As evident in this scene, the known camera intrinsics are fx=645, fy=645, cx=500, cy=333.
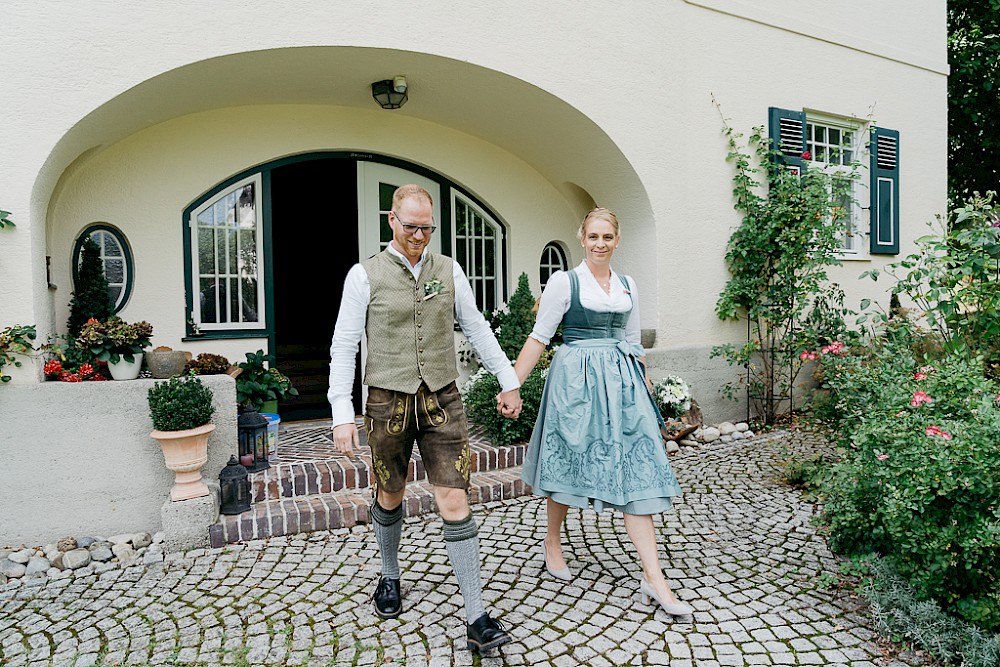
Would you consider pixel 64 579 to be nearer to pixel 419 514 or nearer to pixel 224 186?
pixel 419 514

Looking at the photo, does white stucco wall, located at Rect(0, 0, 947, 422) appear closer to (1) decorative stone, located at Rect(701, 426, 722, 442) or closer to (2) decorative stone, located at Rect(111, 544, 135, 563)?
(1) decorative stone, located at Rect(701, 426, 722, 442)

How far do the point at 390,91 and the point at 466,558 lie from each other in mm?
3928

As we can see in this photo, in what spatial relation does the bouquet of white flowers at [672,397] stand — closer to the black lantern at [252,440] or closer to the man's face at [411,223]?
the black lantern at [252,440]

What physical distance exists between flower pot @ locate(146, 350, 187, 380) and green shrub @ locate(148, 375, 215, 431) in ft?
1.22

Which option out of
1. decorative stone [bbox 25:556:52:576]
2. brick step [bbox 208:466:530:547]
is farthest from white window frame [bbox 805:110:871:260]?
decorative stone [bbox 25:556:52:576]

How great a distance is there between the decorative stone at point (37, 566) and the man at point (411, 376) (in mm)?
2223

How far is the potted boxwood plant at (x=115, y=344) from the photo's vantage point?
402 cm

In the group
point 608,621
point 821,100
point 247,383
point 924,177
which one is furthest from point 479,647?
point 924,177

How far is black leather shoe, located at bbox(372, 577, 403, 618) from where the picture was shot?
2873 mm

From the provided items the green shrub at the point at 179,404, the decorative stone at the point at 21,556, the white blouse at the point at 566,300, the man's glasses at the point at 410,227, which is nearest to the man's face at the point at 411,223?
the man's glasses at the point at 410,227

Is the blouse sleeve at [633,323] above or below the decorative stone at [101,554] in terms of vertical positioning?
above

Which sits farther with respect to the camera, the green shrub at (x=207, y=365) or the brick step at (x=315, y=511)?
the green shrub at (x=207, y=365)

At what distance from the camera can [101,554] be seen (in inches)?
142

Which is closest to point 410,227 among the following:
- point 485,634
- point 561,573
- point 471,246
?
point 485,634
